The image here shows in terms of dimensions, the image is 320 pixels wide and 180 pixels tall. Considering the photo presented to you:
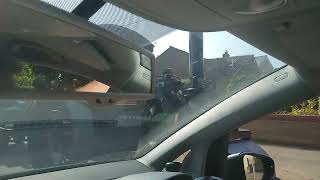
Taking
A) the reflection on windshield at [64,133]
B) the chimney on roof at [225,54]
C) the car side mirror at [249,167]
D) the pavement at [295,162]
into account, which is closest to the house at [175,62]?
the chimney on roof at [225,54]

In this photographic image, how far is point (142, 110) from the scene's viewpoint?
3531 millimetres

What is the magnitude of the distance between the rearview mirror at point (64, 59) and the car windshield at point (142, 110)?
0.14 meters

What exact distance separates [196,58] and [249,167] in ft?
4.05

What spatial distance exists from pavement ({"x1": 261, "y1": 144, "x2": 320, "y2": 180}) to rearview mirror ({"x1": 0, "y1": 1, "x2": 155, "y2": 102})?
591cm

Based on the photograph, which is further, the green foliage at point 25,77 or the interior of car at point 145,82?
the interior of car at point 145,82

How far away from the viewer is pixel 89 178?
3051mm

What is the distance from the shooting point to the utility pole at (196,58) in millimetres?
2791

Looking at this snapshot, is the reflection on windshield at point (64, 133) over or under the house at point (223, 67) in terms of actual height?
under

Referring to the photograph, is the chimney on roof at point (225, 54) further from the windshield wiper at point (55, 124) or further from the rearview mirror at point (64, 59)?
the windshield wiper at point (55, 124)

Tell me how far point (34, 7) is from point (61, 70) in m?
0.55

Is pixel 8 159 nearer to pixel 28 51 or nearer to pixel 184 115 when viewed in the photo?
pixel 28 51

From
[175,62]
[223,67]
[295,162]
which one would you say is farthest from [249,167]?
[295,162]

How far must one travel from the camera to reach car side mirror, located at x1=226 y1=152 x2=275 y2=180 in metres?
3.93

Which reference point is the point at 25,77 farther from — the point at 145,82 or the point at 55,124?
the point at 55,124
